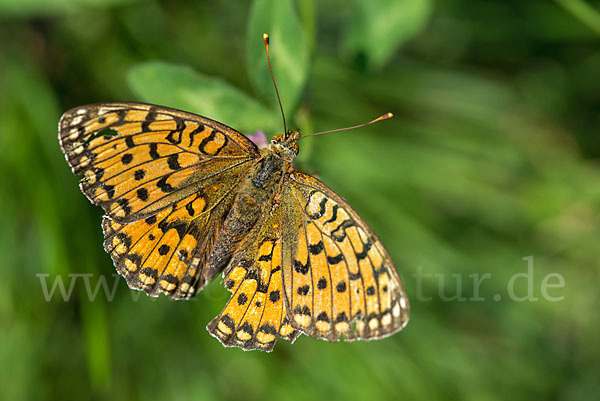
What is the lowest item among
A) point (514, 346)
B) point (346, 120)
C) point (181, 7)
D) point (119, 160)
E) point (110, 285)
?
point (514, 346)

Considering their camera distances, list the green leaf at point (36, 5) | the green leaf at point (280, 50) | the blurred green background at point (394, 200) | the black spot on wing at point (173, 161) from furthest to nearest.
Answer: the blurred green background at point (394, 200)
the green leaf at point (36, 5)
the green leaf at point (280, 50)
the black spot on wing at point (173, 161)

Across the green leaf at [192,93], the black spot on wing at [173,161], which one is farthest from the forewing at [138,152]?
the green leaf at [192,93]

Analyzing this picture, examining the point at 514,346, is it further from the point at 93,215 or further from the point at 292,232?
the point at 93,215

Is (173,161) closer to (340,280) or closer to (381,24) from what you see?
(340,280)

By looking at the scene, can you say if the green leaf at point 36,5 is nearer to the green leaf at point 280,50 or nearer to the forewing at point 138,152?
the green leaf at point 280,50

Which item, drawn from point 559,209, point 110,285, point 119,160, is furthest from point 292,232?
point 559,209

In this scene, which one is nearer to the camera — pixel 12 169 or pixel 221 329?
pixel 221 329
